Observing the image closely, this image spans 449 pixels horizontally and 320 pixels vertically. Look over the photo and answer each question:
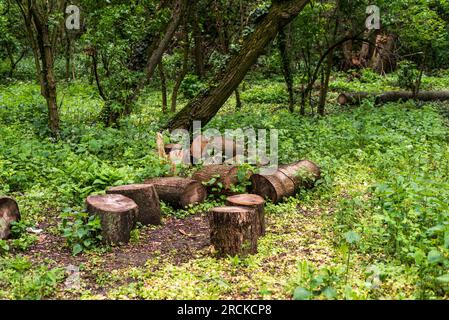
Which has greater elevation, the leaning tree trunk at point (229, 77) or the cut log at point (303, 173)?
the leaning tree trunk at point (229, 77)

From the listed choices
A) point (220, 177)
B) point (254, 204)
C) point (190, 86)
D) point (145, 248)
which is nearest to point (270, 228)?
point (254, 204)

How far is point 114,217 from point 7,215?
50.3 inches

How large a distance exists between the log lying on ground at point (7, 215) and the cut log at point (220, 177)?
267cm

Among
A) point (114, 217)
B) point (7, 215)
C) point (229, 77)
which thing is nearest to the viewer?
point (114, 217)

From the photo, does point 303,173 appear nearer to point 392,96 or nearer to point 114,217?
point 114,217

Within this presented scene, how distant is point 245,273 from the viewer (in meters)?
4.81

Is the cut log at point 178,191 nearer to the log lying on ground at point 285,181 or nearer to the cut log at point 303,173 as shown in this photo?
the log lying on ground at point 285,181

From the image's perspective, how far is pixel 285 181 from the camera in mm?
7129

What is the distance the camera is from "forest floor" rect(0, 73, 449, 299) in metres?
4.32

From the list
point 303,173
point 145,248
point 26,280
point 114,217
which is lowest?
point 145,248

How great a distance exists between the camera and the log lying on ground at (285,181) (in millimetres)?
6957

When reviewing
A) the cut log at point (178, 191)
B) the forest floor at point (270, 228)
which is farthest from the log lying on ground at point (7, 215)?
the cut log at point (178, 191)

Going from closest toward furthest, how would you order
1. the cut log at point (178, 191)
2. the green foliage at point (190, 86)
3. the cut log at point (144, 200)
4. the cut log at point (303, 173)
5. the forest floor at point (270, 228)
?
the forest floor at point (270, 228) < the cut log at point (144, 200) < the cut log at point (178, 191) < the cut log at point (303, 173) < the green foliage at point (190, 86)
